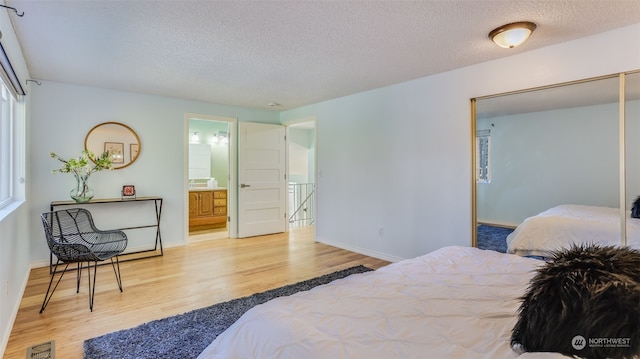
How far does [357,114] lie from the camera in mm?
4520

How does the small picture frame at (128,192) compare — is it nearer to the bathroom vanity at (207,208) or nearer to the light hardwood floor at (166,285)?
the light hardwood floor at (166,285)

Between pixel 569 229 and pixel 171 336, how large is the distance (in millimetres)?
3186

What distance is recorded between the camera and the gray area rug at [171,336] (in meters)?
2.01

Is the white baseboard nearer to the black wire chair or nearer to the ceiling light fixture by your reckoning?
the ceiling light fixture

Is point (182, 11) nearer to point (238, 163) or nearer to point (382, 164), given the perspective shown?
point (382, 164)

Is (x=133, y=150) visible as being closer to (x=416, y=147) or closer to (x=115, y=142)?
(x=115, y=142)

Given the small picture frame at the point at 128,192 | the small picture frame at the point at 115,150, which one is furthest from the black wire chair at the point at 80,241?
the small picture frame at the point at 115,150

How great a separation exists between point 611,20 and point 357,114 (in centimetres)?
273

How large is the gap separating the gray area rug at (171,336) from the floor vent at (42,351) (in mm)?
178

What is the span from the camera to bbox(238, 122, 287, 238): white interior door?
17.9 feet

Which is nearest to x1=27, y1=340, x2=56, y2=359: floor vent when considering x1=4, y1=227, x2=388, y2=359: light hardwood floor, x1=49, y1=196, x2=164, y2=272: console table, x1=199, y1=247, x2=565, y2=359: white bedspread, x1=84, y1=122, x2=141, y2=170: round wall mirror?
x1=4, y1=227, x2=388, y2=359: light hardwood floor

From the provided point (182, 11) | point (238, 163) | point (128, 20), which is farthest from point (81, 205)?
point (182, 11)

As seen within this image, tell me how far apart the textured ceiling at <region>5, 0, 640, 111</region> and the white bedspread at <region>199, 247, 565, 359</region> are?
1.72 meters

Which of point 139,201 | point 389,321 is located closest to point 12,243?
point 139,201
